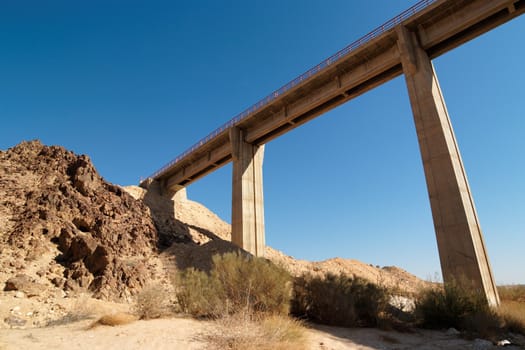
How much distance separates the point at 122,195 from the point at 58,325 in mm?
11771

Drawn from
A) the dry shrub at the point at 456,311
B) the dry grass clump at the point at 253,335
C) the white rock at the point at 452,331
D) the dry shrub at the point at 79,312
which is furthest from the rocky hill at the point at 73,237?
the white rock at the point at 452,331

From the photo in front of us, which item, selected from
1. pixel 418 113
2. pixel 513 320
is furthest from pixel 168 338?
pixel 418 113

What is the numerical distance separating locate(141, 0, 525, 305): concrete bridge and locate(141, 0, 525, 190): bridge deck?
5 cm

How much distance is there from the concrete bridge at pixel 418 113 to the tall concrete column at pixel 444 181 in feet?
0.13

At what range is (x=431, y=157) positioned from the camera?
1516 centimetres

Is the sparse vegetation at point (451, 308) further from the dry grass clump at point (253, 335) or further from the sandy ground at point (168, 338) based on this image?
the dry grass clump at point (253, 335)

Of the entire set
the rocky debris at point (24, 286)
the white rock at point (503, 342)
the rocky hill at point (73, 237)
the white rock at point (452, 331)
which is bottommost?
the white rock at point (503, 342)

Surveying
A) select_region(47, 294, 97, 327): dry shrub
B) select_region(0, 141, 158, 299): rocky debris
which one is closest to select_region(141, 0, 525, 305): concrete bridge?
select_region(0, 141, 158, 299): rocky debris

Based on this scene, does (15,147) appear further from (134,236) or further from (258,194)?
(258,194)

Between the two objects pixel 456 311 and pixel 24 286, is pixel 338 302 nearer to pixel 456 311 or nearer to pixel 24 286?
pixel 456 311

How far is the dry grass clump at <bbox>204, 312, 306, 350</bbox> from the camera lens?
5.07 meters

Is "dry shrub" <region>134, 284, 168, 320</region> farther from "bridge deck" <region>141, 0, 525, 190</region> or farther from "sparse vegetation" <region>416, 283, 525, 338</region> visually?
"bridge deck" <region>141, 0, 525, 190</region>

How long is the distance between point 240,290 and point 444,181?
37.5 feet

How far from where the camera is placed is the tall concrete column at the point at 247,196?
23.7 meters
